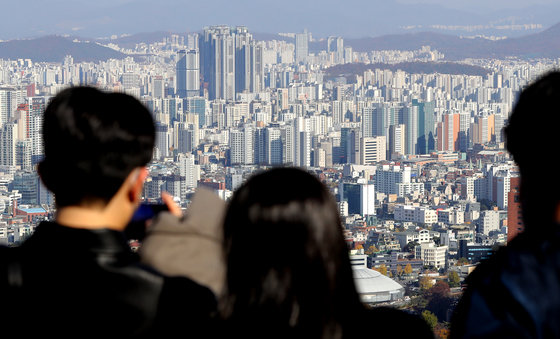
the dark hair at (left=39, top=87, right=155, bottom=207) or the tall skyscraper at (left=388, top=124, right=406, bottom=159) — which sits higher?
the dark hair at (left=39, top=87, right=155, bottom=207)

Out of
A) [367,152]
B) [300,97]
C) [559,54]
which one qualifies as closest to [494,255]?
[367,152]

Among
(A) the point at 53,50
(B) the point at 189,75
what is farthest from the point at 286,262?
(A) the point at 53,50

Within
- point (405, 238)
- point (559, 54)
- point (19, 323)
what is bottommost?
point (405, 238)

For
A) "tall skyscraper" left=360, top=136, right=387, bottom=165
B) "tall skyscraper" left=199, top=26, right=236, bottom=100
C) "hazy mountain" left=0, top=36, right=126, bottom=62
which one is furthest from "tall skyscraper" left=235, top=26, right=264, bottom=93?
"tall skyscraper" left=360, top=136, right=387, bottom=165

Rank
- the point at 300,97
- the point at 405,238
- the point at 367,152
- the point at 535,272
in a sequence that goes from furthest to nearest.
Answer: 1. the point at 300,97
2. the point at 367,152
3. the point at 405,238
4. the point at 535,272

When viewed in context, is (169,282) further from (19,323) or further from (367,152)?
(367,152)

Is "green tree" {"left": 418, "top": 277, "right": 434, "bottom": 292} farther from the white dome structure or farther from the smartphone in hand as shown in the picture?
the smartphone in hand
